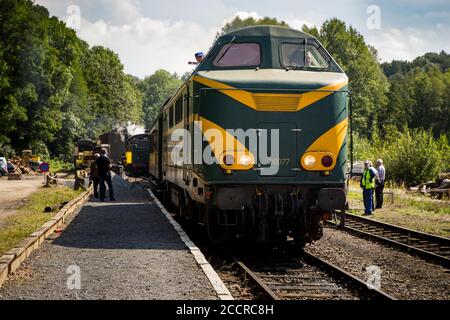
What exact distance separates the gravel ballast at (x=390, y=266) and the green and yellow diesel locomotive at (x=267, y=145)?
2.85 feet

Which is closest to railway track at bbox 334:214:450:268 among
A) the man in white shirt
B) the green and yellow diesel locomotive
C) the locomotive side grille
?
the green and yellow diesel locomotive

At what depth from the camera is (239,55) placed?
10.1 metres

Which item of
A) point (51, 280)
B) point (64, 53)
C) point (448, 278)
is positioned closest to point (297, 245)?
point (448, 278)

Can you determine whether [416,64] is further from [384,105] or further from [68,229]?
[68,229]

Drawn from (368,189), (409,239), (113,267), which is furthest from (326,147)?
(368,189)

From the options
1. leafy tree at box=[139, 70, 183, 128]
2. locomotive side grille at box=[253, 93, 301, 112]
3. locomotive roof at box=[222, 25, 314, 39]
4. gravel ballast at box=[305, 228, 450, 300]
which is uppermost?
leafy tree at box=[139, 70, 183, 128]

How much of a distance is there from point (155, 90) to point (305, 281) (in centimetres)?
15219

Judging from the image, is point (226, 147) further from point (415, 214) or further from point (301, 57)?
point (415, 214)

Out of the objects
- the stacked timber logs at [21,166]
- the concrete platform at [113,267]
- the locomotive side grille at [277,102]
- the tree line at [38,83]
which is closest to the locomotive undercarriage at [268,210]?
the concrete platform at [113,267]

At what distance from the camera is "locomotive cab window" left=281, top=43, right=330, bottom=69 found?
1010 centimetres

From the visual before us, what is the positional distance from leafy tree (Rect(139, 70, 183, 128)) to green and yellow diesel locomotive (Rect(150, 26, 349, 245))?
135 metres

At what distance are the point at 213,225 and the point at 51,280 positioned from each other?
3164 mm

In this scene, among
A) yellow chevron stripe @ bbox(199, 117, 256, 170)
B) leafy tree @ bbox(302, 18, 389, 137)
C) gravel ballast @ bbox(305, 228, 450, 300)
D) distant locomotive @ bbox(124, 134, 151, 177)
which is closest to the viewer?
gravel ballast @ bbox(305, 228, 450, 300)

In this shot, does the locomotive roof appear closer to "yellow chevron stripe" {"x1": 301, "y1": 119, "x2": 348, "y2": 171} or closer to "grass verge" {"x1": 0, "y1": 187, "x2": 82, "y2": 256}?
"yellow chevron stripe" {"x1": 301, "y1": 119, "x2": 348, "y2": 171}
